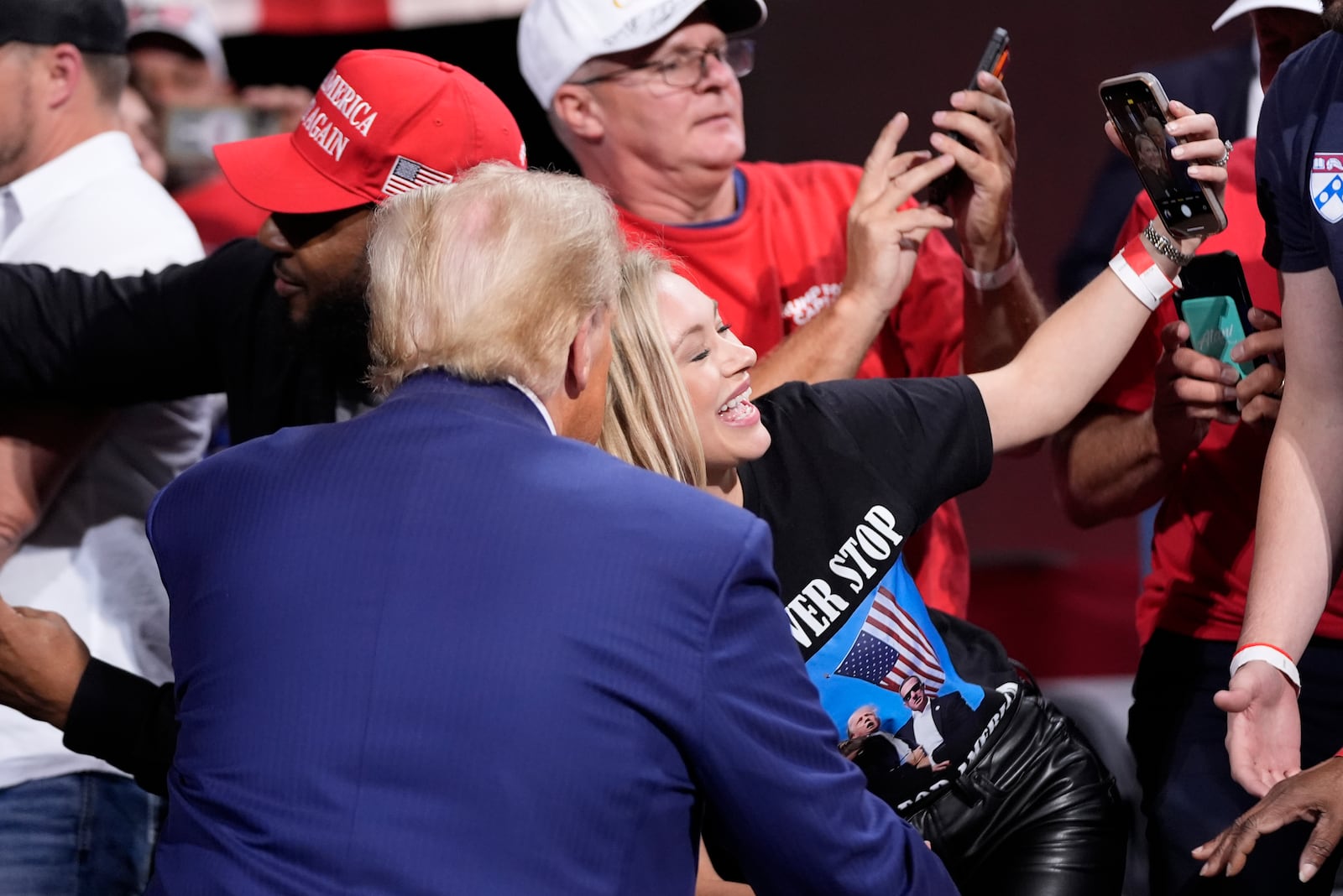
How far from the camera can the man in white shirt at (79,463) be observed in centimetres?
229

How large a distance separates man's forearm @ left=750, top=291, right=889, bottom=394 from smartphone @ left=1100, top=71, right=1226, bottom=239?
484 millimetres

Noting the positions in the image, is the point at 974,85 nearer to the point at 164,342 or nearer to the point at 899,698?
the point at 899,698

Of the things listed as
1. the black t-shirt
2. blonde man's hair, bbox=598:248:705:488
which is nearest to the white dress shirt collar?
blonde man's hair, bbox=598:248:705:488

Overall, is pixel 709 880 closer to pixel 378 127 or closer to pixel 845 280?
pixel 845 280

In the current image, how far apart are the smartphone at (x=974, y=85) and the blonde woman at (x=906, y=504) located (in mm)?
379

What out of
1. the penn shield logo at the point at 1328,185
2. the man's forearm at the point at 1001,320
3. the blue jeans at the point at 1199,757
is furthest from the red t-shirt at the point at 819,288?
the penn shield logo at the point at 1328,185

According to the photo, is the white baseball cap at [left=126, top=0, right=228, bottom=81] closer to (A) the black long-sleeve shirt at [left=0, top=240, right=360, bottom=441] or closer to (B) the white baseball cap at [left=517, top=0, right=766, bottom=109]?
(B) the white baseball cap at [left=517, top=0, right=766, bottom=109]

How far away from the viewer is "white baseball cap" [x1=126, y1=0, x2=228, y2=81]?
4.44 m

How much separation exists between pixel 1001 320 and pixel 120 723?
146 cm

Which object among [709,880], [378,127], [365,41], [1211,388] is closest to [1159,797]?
[1211,388]

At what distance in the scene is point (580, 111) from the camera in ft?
9.40

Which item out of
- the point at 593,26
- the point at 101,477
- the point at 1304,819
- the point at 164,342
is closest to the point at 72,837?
the point at 101,477

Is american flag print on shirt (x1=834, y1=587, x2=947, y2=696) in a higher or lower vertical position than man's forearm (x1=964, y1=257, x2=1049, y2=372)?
lower

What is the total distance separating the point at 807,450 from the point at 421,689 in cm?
82
